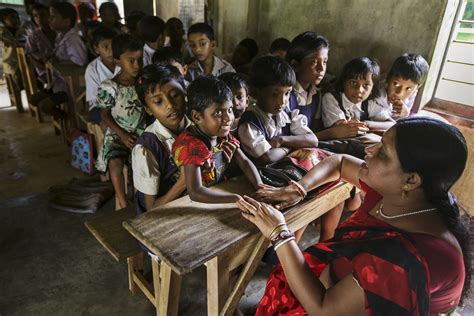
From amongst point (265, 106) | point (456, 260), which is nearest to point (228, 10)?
point (265, 106)

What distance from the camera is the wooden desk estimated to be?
1.34m

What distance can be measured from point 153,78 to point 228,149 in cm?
61

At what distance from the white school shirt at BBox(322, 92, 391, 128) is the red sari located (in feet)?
4.92

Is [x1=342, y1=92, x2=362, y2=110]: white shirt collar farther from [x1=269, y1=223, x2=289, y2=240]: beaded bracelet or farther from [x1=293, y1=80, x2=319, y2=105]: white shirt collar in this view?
[x1=269, y1=223, x2=289, y2=240]: beaded bracelet

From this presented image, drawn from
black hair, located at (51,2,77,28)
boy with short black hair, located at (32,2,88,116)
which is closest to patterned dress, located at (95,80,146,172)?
boy with short black hair, located at (32,2,88,116)

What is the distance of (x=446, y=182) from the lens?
1133mm

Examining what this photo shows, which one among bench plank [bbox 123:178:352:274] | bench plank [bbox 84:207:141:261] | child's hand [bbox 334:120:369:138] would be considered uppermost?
child's hand [bbox 334:120:369:138]

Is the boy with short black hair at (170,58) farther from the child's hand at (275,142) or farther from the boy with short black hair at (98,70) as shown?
the child's hand at (275,142)

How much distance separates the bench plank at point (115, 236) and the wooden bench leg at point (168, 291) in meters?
0.25

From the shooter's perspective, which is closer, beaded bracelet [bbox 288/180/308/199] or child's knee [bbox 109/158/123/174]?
beaded bracelet [bbox 288/180/308/199]

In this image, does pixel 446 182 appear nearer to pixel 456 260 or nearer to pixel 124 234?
pixel 456 260

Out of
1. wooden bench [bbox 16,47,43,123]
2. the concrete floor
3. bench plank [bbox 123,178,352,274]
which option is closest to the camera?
bench plank [bbox 123,178,352,274]

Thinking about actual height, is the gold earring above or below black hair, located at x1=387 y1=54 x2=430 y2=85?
below

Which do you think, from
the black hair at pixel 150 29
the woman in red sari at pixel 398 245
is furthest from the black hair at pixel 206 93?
the black hair at pixel 150 29
